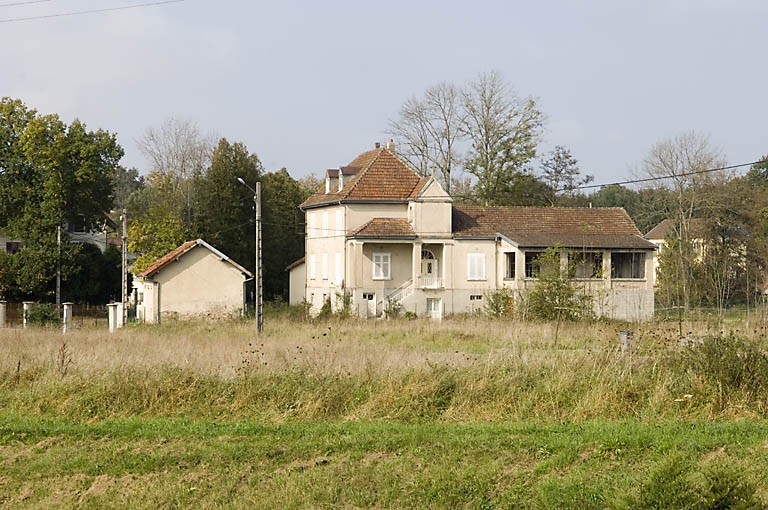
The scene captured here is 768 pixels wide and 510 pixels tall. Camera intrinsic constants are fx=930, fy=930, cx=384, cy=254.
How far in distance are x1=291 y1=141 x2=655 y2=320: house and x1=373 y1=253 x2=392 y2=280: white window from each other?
0.05 meters

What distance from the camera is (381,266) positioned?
50.7 metres

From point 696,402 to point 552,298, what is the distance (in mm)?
24034

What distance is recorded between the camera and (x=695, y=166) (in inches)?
2437

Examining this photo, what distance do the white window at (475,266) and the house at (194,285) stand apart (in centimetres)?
1270

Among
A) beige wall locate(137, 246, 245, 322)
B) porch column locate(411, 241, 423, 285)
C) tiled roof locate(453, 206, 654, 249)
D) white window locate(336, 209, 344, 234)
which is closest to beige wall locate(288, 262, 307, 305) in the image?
white window locate(336, 209, 344, 234)

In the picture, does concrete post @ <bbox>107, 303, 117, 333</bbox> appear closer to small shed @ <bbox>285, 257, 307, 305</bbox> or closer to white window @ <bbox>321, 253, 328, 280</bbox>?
white window @ <bbox>321, 253, 328, 280</bbox>

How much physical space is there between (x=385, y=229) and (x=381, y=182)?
3.76 m

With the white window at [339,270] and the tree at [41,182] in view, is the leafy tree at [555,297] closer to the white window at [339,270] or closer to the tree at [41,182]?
the white window at [339,270]

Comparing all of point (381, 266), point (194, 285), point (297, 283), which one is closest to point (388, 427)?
point (194, 285)

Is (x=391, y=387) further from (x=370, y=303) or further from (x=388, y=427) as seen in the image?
(x=370, y=303)

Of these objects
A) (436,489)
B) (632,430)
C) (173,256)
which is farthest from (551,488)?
(173,256)

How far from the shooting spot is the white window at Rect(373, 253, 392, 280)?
50.5 meters

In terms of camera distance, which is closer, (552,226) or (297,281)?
(552,226)

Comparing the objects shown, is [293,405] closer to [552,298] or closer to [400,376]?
[400,376]
